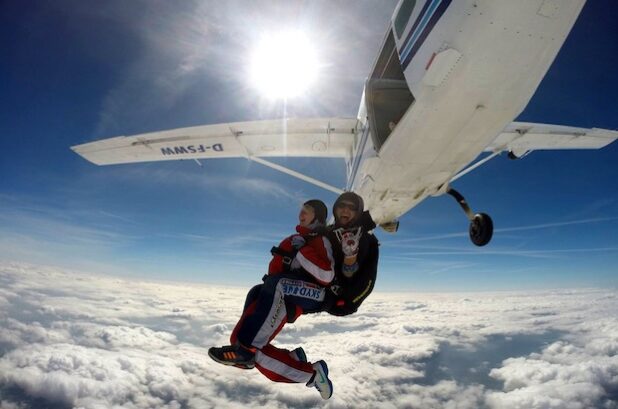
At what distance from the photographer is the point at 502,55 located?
275 cm

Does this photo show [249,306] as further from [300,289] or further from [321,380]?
[321,380]

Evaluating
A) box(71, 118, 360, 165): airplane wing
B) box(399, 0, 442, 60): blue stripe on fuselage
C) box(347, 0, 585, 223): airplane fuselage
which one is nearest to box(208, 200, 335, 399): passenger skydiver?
box(347, 0, 585, 223): airplane fuselage

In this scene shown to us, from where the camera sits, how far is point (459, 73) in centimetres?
293

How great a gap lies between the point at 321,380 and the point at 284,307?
78cm

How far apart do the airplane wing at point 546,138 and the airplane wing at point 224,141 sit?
3618 millimetres

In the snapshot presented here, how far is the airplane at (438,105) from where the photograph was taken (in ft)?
8.61

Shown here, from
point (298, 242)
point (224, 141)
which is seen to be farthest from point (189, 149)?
point (298, 242)

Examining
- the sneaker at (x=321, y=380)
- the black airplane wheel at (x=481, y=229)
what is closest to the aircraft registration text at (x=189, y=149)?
the black airplane wheel at (x=481, y=229)

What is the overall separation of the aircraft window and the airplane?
0.02 meters

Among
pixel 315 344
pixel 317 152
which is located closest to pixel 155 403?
pixel 315 344

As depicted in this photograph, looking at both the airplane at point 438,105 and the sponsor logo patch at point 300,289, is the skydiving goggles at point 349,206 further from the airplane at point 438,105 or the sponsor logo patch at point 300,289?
the airplane at point 438,105

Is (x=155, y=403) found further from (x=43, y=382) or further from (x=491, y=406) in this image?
(x=491, y=406)

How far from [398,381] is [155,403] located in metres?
114

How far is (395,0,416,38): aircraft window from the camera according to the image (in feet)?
12.6
